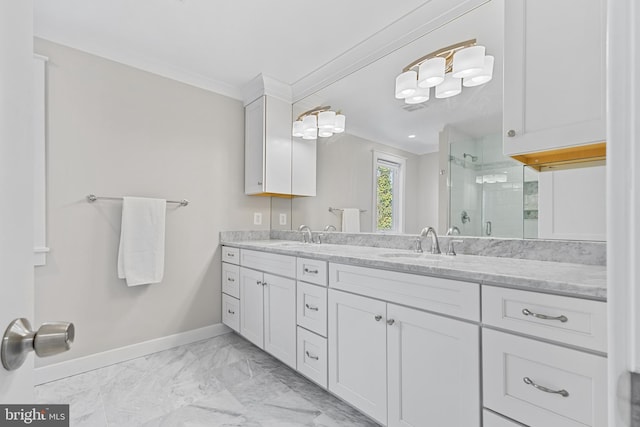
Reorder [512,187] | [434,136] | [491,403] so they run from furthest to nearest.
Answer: [434,136] < [512,187] < [491,403]

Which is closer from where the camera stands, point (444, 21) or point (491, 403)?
point (491, 403)

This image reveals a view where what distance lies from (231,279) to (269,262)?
0.70 m

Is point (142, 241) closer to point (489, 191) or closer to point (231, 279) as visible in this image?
point (231, 279)

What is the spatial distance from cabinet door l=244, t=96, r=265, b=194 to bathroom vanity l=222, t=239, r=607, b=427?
112 centimetres

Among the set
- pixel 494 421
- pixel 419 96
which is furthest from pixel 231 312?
pixel 419 96

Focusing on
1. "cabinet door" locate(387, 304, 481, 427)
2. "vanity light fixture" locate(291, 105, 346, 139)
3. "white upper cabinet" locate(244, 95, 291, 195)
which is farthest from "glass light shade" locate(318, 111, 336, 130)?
"cabinet door" locate(387, 304, 481, 427)

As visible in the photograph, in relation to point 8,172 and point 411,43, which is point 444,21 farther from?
point 8,172

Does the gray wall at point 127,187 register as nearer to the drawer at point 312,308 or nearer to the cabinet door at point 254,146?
the cabinet door at point 254,146

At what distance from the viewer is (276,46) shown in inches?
89.0

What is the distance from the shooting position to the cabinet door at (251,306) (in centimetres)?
225

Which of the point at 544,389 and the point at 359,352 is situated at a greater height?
the point at 544,389

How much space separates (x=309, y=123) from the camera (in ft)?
9.20

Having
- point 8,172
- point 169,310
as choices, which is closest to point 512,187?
point 8,172

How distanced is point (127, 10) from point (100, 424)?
2390mm
